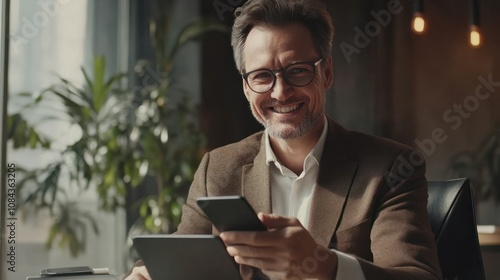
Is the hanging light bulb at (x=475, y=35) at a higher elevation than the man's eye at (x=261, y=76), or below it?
higher

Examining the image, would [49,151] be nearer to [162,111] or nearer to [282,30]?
[162,111]

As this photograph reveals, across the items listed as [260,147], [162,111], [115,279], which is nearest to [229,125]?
[162,111]

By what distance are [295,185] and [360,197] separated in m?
0.20

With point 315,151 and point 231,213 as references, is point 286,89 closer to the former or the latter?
point 315,151

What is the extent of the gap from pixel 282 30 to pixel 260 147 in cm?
34

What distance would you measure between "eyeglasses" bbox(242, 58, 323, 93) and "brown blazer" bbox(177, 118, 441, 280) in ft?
0.56

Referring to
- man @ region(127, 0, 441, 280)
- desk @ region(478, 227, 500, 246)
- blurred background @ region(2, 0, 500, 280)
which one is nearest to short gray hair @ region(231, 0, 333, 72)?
man @ region(127, 0, 441, 280)

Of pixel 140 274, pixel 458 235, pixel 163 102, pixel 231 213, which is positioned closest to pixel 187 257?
pixel 231 213

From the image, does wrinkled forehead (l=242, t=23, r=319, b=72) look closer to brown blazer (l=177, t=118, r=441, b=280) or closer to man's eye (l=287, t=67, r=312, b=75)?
man's eye (l=287, t=67, r=312, b=75)

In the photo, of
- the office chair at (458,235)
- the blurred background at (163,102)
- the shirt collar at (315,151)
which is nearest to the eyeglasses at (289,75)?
the shirt collar at (315,151)

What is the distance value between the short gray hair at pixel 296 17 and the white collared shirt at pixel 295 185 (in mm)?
221

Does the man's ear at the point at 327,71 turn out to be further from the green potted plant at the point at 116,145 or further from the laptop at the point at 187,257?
the green potted plant at the point at 116,145

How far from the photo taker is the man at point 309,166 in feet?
5.82

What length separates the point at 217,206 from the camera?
137 cm
